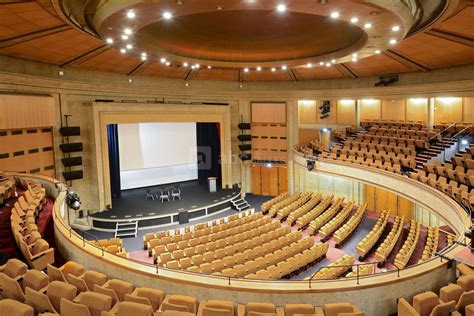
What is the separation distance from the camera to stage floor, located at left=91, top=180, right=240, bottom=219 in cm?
1600

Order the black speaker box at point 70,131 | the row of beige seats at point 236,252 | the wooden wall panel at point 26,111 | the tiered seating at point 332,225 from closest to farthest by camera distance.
Result: the row of beige seats at point 236,252 → the wooden wall panel at point 26,111 → the tiered seating at point 332,225 → the black speaker box at point 70,131

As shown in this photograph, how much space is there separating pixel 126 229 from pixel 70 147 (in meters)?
4.14

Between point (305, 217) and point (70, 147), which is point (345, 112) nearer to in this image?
point (305, 217)

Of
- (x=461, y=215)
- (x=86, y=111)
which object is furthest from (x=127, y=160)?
(x=461, y=215)

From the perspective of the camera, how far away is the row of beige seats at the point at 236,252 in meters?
9.67

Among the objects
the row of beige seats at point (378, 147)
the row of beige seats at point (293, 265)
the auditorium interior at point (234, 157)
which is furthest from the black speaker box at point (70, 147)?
the row of beige seats at point (378, 147)

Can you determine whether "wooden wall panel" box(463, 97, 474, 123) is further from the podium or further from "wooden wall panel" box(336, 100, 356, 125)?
the podium

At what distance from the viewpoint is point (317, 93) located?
807 inches

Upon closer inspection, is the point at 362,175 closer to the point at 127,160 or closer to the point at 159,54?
the point at 159,54

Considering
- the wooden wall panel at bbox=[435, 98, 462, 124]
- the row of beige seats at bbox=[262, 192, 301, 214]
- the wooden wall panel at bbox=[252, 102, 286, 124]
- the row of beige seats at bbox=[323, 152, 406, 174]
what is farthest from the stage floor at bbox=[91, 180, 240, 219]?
the wooden wall panel at bbox=[435, 98, 462, 124]

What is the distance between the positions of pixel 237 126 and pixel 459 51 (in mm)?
11827

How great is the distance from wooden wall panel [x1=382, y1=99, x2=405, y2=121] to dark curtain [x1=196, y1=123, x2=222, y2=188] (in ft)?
30.9

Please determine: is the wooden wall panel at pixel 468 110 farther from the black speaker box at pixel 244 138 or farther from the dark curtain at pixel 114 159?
the dark curtain at pixel 114 159

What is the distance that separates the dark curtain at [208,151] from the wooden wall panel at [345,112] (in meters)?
7.22
